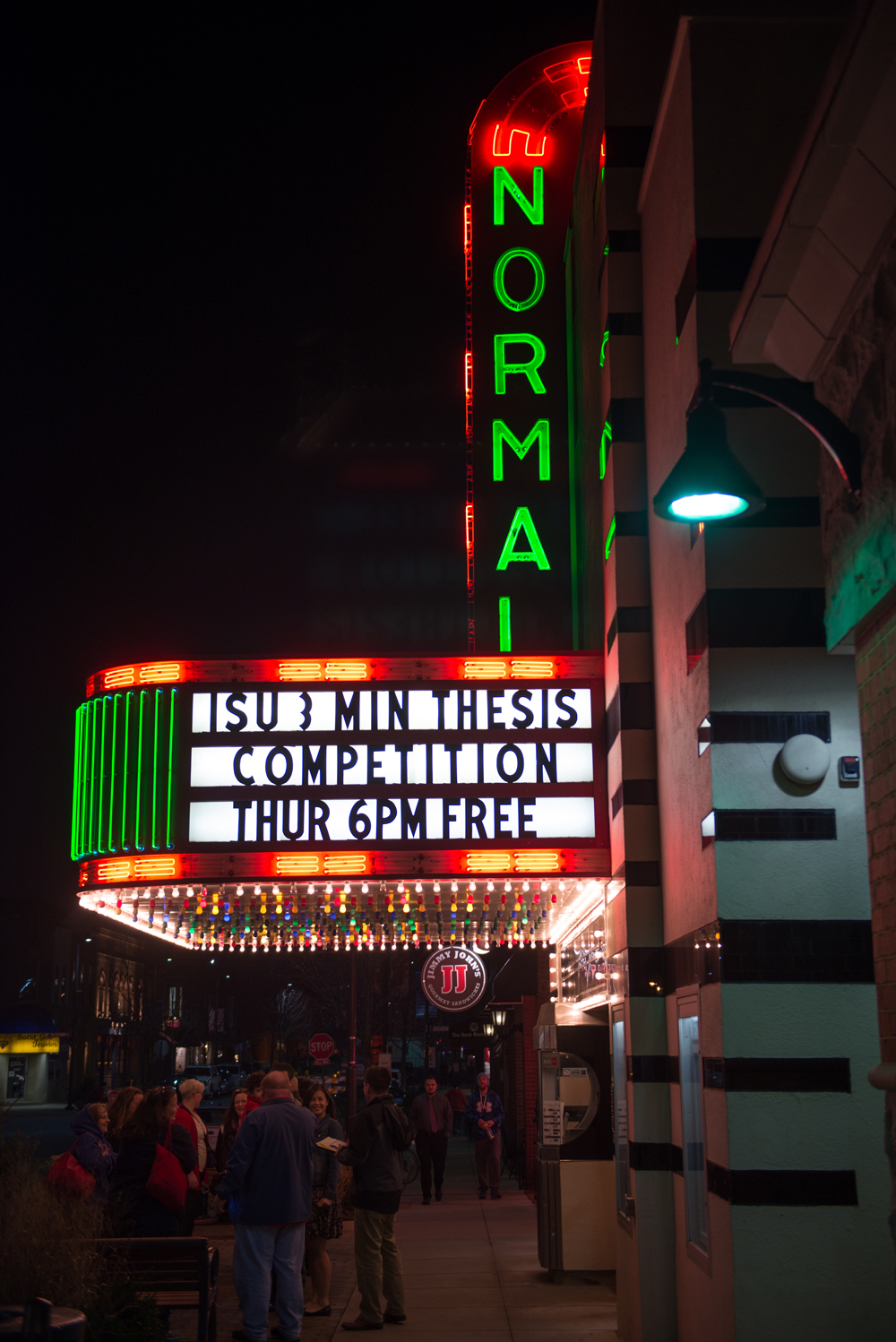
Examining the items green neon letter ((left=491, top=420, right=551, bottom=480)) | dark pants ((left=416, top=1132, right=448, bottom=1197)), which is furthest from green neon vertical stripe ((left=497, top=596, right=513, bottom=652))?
dark pants ((left=416, top=1132, right=448, bottom=1197))

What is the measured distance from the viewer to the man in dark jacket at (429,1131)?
63.4 feet

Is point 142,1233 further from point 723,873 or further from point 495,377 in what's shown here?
point 495,377

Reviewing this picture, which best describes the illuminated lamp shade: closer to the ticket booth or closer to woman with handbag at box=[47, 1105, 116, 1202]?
woman with handbag at box=[47, 1105, 116, 1202]

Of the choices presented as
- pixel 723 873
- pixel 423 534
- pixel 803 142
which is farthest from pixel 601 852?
pixel 423 534

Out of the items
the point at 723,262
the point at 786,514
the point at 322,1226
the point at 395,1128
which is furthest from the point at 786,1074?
the point at 322,1226

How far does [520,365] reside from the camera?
1315 centimetres

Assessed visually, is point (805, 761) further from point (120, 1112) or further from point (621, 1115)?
point (120, 1112)

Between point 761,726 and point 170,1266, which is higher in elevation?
point 761,726

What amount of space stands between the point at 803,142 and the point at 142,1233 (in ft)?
25.5

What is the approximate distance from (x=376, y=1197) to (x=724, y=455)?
6.80 meters

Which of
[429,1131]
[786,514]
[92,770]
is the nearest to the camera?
[786,514]

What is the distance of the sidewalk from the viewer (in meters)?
9.69

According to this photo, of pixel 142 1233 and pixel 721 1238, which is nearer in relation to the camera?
pixel 721 1238

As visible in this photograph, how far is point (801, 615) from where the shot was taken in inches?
288
